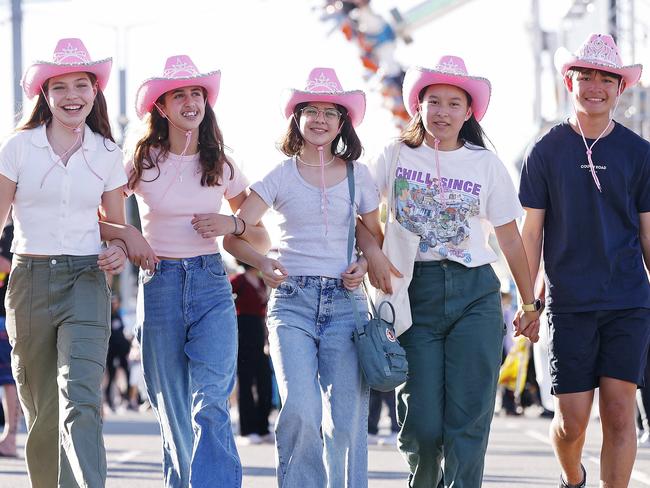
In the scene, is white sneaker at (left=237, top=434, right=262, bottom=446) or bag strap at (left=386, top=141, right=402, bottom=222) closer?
bag strap at (left=386, top=141, right=402, bottom=222)

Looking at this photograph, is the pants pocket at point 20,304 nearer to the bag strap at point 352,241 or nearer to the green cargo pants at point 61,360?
the green cargo pants at point 61,360

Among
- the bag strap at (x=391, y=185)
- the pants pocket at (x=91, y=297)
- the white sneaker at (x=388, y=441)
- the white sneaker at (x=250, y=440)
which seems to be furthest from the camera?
the white sneaker at (x=250, y=440)

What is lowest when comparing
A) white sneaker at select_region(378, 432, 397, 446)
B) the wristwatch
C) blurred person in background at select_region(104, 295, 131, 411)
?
blurred person in background at select_region(104, 295, 131, 411)

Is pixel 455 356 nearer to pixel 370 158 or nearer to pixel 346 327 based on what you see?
pixel 346 327

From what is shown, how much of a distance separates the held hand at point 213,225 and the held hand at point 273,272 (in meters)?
0.27

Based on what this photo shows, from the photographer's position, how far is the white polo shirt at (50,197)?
7059 mm

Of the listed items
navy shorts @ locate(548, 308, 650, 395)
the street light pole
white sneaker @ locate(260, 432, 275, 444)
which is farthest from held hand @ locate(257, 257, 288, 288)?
the street light pole

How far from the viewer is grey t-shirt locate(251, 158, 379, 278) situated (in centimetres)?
729

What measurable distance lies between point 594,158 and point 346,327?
1550mm

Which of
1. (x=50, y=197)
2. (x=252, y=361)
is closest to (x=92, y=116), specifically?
→ (x=50, y=197)

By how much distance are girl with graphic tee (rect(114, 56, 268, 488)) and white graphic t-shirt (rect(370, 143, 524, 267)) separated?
0.75m

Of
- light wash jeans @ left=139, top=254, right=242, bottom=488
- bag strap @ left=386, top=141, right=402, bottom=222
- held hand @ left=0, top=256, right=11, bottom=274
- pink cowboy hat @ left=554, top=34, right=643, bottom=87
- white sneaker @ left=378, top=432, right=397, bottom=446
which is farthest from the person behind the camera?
white sneaker @ left=378, top=432, right=397, bottom=446

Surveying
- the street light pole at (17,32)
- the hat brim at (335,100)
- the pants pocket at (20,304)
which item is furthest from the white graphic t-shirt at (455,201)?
the street light pole at (17,32)

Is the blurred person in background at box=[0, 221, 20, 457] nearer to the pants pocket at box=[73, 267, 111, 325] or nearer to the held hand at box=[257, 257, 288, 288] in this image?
the pants pocket at box=[73, 267, 111, 325]
